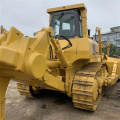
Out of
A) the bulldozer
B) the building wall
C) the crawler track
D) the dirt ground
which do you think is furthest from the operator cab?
the building wall

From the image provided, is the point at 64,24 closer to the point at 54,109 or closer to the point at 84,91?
the point at 84,91

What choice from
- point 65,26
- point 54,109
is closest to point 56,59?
point 65,26

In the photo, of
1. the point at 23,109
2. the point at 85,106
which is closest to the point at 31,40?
the point at 85,106

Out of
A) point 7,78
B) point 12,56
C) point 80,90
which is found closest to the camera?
point 12,56

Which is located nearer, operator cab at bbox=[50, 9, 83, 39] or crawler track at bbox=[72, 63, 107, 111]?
crawler track at bbox=[72, 63, 107, 111]

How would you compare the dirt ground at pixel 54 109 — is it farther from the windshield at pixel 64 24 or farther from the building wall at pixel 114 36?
the building wall at pixel 114 36

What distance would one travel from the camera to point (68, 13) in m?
4.11

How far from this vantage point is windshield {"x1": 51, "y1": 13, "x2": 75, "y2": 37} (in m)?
4.04

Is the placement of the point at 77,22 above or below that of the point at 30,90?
above

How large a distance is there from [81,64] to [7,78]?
87.5 inches

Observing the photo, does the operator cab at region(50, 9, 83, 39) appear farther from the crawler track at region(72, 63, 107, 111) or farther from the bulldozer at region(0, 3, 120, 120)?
the crawler track at region(72, 63, 107, 111)

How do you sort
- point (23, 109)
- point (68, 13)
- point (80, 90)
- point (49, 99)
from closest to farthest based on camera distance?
1. point (80, 90)
2. point (23, 109)
3. point (68, 13)
4. point (49, 99)

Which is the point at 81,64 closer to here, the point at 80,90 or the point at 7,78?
the point at 80,90

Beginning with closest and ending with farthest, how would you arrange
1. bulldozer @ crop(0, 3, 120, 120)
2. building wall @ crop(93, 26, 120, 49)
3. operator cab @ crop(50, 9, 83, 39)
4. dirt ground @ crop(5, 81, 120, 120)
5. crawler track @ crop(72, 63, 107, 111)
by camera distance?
bulldozer @ crop(0, 3, 120, 120), crawler track @ crop(72, 63, 107, 111), dirt ground @ crop(5, 81, 120, 120), operator cab @ crop(50, 9, 83, 39), building wall @ crop(93, 26, 120, 49)
